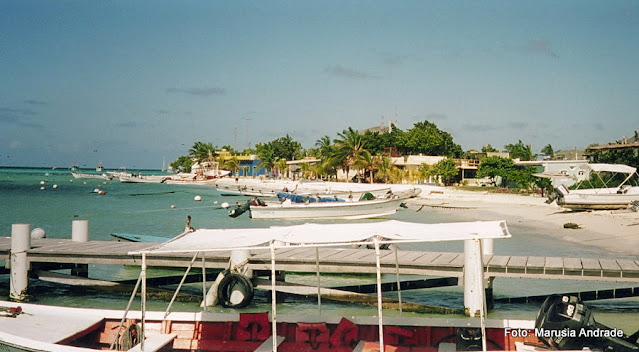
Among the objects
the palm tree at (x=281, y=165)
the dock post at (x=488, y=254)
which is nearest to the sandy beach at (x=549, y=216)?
the dock post at (x=488, y=254)

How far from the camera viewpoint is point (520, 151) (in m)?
105

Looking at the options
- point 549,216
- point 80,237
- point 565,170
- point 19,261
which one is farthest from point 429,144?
point 19,261

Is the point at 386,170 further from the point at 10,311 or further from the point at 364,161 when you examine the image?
the point at 10,311

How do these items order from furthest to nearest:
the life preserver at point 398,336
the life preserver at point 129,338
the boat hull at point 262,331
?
the life preserver at point 398,336 → the boat hull at point 262,331 → the life preserver at point 129,338

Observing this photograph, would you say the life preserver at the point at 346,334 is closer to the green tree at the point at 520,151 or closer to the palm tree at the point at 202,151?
the green tree at the point at 520,151

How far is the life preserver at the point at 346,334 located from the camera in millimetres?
8234

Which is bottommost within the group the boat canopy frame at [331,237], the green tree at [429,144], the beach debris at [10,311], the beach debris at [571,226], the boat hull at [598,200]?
the beach debris at [571,226]

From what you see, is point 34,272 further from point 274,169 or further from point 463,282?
point 274,169

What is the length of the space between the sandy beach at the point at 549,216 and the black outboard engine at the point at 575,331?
16653mm

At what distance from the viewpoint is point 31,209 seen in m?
50.8

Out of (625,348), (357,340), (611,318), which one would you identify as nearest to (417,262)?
(357,340)

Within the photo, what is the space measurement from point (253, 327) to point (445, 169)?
62.3 meters

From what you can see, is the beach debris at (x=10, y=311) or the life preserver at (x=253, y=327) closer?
the beach debris at (x=10, y=311)

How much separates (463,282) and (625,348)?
5289mm
